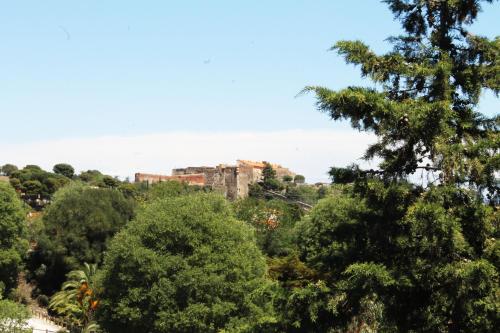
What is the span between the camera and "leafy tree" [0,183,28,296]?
38.6 m

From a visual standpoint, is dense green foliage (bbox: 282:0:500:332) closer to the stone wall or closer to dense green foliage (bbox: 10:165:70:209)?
dense green foliage (bbox: 10:165:70:209)

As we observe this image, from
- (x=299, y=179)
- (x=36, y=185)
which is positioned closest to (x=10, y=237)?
(x=36, y=185)

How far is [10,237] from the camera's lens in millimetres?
39531

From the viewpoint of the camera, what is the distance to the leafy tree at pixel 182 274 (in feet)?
76.3

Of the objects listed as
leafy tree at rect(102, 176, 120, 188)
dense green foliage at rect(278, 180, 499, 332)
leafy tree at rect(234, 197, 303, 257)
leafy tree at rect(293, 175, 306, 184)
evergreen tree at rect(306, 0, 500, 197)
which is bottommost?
leafy tree at rect(293, 175, 306, 184)

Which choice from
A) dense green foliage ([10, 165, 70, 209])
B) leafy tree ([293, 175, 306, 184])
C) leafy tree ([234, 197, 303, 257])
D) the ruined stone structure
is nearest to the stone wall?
the ruined stone structure

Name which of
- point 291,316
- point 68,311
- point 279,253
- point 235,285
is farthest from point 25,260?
point 291,316

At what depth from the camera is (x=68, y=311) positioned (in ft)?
120

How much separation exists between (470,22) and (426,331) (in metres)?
4.97

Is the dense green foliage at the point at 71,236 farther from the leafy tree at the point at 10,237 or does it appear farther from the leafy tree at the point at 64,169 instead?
the leafy tree at the point at 64,169

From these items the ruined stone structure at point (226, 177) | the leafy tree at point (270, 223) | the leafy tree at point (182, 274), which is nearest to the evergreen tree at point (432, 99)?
the leafy tree at point (182, 274)

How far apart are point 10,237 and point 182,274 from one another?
20.2 meters

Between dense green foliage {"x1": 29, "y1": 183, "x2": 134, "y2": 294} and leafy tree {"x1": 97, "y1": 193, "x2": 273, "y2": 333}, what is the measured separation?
1797 cm

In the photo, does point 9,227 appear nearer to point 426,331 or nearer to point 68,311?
point 68,311
